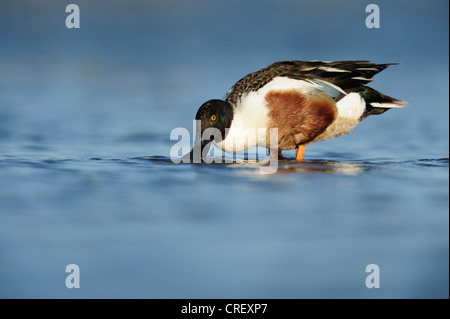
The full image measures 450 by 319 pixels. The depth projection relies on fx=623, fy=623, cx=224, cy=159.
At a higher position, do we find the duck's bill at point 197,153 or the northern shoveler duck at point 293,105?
the northern shoveler duck at point 293,105

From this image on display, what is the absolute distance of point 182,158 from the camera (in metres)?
5.49

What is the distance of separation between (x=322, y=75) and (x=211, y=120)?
1.09 meters

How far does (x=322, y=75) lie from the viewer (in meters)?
5.62

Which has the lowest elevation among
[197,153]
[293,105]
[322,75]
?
[197,153]

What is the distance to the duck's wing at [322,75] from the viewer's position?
5477mm

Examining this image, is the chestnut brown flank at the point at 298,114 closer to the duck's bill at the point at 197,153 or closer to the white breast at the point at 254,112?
the white breast at the point at 254,112

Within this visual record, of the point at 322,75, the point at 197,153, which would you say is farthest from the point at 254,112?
the point at 322,75

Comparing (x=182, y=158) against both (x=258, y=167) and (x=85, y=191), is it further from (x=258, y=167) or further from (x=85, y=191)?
(x=85, y=191)

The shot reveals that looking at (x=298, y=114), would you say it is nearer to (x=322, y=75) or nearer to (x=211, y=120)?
(x=322, y=75)

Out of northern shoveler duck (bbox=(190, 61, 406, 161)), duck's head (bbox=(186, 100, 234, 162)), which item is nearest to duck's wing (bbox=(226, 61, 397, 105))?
northern shoveler duck (bbox=(190, 61, 406, 161))

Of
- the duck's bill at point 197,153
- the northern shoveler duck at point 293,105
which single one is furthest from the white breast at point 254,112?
the duck's bill at point 197,153

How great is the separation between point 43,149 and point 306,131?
2.55 meters

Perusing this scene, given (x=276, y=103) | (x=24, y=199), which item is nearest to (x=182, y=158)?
(x=276, y=103)

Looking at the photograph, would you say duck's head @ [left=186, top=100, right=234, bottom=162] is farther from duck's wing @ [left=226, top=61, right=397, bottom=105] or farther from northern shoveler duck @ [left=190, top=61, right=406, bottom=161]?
duck's wing @ [left=226, top=61, right=397, bottom=105]
